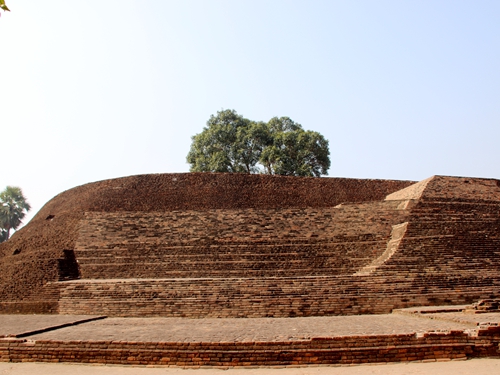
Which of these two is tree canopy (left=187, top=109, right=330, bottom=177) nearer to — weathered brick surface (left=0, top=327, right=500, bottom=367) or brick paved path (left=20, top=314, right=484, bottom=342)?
brick paved path (left=20, top=314, right=484, bottom=342)

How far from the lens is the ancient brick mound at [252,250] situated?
399 inches

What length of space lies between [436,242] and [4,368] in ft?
31.6

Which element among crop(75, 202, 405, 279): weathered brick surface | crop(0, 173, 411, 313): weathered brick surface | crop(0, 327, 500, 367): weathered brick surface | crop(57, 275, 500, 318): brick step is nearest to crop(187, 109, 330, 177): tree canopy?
crop(0, 173, 411, 313): weathered brick surface

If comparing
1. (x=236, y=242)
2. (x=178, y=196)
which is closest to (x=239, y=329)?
(x=236, y=242)

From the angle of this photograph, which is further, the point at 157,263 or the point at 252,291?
the point at 157,263

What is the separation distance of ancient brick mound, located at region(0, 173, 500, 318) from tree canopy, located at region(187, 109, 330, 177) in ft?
28.3

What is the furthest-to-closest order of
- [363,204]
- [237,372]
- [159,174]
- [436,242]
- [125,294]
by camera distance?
[159,174], [363,204], [436,242], [125,294], [237,372]

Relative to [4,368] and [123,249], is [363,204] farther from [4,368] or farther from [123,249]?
[4,368]

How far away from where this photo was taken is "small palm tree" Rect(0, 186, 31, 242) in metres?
33.3

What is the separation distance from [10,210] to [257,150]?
17.7 m

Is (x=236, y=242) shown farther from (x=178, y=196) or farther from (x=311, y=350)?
(x=311, y=350)

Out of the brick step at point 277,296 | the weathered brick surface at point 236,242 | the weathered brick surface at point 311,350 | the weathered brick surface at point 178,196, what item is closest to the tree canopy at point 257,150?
the weathered brick surface at point 178,196

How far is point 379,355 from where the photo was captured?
19.3 feet

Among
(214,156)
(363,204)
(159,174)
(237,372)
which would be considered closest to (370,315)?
(237,372)
